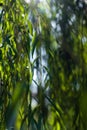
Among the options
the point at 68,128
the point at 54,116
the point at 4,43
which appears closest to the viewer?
the point at 68,128

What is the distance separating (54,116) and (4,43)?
25 centimetres

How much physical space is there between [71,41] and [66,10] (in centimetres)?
7

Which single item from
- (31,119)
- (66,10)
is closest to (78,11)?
(66,10)

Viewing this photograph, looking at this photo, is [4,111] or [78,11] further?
[4,111]

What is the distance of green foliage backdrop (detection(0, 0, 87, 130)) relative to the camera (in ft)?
1.66

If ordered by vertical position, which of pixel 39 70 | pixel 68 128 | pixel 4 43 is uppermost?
pixel 4 43

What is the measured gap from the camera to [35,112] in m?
0.64

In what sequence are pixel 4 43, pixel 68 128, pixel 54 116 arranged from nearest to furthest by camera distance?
pixel 68 128 < pixel 54 116 < pixel 4 43

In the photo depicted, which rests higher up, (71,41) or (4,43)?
(4,43)

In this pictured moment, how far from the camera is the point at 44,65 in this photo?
608 mm

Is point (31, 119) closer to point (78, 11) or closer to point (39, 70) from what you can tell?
point (39, 70)

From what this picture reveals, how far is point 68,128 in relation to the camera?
48cm

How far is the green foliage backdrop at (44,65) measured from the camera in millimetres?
506

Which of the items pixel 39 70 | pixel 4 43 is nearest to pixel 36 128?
pixel 39 70
